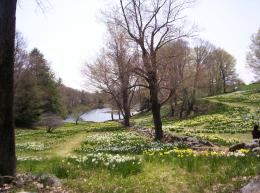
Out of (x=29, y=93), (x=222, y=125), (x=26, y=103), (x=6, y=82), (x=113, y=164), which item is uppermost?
(x=29, y=93)

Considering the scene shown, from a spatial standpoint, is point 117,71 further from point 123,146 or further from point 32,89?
point 32,89

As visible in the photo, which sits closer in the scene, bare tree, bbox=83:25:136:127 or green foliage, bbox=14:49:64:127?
bare tree, bbox=83:25:136:127

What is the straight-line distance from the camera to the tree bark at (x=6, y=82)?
848 cm

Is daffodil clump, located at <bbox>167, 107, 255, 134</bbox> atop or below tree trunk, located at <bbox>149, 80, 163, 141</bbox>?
below

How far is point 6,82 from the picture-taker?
336 inches

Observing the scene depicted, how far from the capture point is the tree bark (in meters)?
8.48

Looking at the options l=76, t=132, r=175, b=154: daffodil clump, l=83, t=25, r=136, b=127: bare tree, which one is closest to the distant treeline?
l=83, t=25, r=136, b=127: bare tree

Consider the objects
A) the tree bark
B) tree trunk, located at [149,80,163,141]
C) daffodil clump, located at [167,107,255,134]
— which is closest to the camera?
the tree bark

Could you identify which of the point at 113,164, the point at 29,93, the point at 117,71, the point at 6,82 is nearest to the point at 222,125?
the point at 117,71

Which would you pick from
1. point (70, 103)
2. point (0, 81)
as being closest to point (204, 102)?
point (0, 81)

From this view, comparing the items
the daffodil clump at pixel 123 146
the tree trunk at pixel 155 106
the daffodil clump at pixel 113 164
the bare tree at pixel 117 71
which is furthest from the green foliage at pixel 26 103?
the daffodil clump at pixel 113 164

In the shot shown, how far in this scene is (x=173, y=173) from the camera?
31.3 feet

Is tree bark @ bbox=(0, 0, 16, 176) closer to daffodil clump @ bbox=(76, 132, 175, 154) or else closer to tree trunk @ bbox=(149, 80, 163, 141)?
daffodil clump @ bbox=(76, 132, 175, 154)

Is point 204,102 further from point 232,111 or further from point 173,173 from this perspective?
point 173,173
